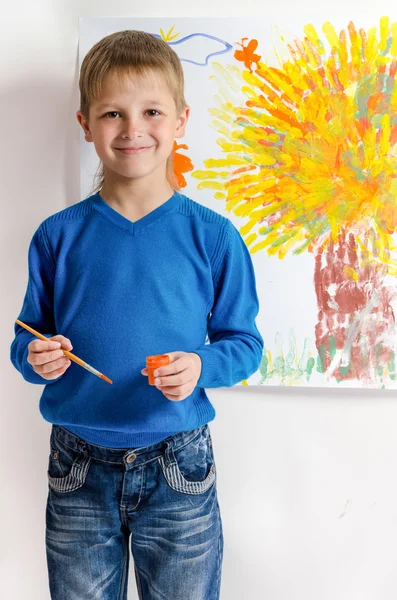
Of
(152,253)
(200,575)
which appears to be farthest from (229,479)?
(152,253)

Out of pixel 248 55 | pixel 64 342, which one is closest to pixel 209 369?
pixel 64 342

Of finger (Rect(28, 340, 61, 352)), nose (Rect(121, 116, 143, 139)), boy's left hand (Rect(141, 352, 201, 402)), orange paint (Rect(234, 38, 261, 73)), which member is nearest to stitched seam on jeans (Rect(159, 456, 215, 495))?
boy's left hand (Rect(141, 352, 201, 402))

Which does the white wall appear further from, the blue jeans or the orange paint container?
the orange paint container

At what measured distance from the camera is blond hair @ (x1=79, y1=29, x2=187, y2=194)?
33.4 inches

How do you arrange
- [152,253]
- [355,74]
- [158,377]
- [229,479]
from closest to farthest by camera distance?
[158,377] → [152,253] → [355,74] → [229,479]

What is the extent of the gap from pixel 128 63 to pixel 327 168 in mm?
425

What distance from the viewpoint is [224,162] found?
1119 millimetres

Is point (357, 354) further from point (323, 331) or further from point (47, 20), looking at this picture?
point (47, 20)

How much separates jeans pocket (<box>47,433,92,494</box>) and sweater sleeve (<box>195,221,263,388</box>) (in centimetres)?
22

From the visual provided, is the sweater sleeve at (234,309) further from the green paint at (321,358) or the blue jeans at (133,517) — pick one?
the green paint at (321,358)

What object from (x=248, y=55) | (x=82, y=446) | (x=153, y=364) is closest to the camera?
(x=153, y=364)

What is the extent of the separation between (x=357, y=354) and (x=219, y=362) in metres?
0.39

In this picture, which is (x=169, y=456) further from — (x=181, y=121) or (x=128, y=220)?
(x=181, y=121)

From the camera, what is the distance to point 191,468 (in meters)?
0.88
